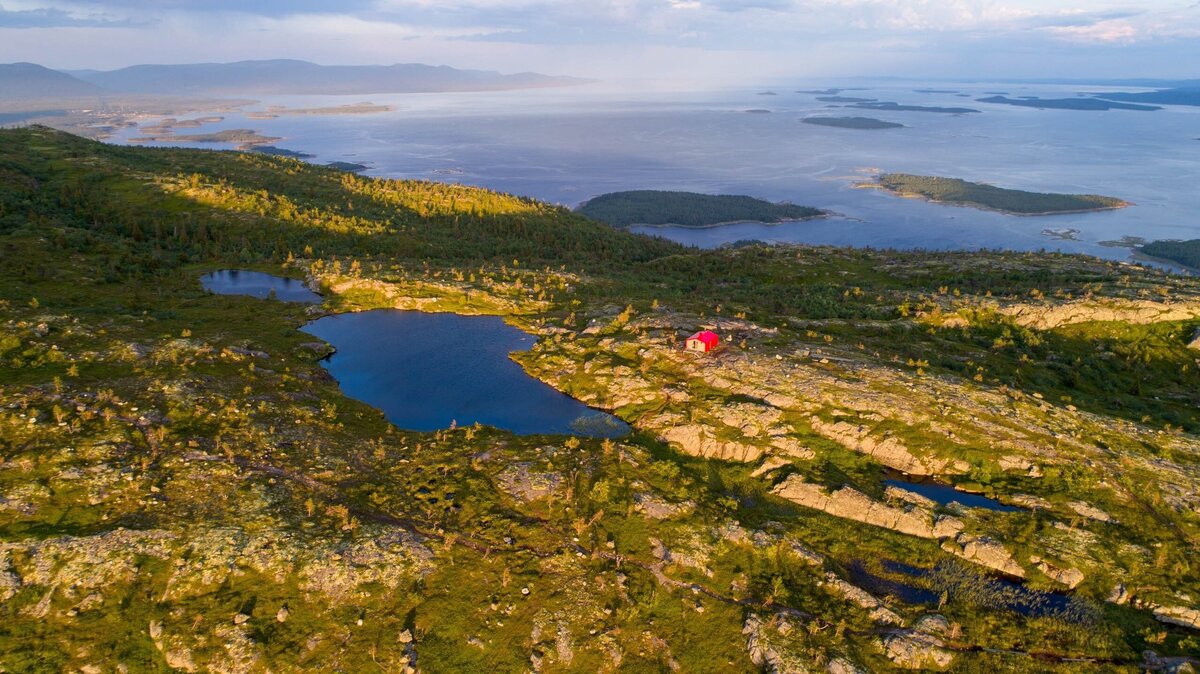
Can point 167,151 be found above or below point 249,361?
above

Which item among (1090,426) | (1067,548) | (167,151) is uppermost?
(167,151)

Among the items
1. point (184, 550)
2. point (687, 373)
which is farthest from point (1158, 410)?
point (184, 550)

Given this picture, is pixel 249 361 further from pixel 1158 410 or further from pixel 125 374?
pixel 1158 410

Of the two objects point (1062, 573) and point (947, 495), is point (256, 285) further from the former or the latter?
point (1062, 573)

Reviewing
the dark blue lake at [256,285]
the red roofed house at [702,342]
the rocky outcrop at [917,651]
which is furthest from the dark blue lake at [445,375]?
the rocky outcrop at [917,651]

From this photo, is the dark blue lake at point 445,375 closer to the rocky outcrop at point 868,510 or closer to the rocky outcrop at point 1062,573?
the rocky outcrop at point 868,510

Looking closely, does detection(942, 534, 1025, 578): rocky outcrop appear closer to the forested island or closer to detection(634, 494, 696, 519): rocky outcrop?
detection(634, 494, 696, 519): rocky outcrop

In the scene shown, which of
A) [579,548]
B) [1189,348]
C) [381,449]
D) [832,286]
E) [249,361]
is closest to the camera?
[579,548]

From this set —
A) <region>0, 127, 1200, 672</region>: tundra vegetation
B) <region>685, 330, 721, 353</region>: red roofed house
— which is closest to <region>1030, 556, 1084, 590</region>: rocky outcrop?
<region>0, 127, 1200, 672</region>: tundra vegetation
